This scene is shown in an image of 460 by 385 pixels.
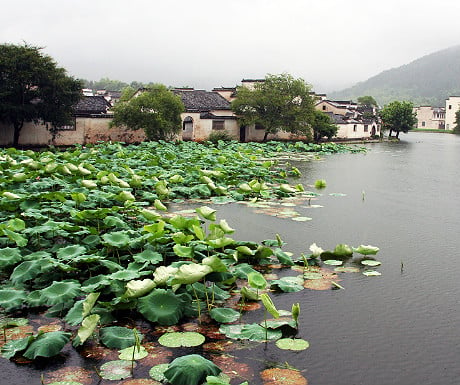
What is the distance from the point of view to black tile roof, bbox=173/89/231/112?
29.6 meters

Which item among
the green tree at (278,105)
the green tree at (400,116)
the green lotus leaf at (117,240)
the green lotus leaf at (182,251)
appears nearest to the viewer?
the green lotus leaf at (182,251)

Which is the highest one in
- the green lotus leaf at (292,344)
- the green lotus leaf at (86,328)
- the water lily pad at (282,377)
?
the green lotus leaf at (86,328)

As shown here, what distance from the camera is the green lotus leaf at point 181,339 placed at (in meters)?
4.19

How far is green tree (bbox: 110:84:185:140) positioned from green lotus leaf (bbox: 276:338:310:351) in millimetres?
19255

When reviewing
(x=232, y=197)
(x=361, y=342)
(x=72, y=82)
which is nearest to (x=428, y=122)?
(x=72, y=82)

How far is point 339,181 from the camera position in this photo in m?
15.1

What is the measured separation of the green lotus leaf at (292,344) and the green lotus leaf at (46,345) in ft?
5.78

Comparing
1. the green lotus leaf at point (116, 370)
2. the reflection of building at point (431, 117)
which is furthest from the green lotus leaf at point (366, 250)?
the reflection of building at point (431, 117)

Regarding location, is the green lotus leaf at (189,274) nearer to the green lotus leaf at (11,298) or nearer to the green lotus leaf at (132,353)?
the green lotus leaf at (132,353)

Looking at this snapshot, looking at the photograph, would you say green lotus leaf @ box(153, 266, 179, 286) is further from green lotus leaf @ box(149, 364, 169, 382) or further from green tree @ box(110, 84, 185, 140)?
green tree @ box(110, 84, 185, 140)

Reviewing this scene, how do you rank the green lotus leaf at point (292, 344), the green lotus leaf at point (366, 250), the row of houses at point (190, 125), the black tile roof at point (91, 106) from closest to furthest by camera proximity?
the green lotus leaf at point (292, 344) < the green lotus leaf at point (366, 250) < the row of houses at point (190, 125) < the black tile roof at point (91, 106)

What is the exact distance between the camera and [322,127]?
106 feet

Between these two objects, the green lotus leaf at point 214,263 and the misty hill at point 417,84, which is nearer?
the green lotus leaf at point 214,263

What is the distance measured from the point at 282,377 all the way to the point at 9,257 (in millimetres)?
3284
